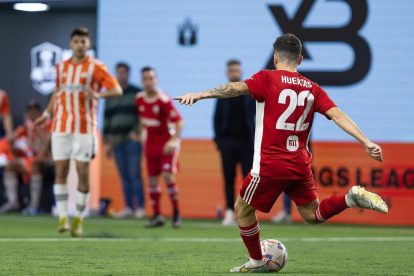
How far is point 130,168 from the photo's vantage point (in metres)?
12.1

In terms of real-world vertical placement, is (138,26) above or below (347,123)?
above

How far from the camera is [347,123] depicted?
187 inches

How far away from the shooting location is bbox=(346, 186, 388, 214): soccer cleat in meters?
4.45

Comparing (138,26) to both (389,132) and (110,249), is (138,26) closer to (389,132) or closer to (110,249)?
(389,132)

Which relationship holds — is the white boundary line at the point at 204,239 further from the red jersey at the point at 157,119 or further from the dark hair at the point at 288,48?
the dark hair at the point at 288,48

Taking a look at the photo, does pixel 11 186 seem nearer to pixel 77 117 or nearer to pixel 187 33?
pixel 187 33

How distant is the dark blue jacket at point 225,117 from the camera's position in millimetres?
10280

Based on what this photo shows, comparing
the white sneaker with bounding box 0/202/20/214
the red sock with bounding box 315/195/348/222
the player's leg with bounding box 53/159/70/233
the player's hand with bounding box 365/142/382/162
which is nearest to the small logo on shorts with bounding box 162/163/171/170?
the player's leg with bounding box 53/159/70/233

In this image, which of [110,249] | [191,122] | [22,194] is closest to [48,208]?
[22,194]

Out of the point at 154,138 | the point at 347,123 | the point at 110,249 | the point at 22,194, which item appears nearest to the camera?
the point at 347,123

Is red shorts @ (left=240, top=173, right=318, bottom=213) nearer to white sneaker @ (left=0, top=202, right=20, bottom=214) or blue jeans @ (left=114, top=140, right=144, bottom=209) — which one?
blue jeans @ (left=114, top=140, right=144, bottom=209)

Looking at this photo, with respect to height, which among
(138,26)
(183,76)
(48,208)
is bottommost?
(48,208)

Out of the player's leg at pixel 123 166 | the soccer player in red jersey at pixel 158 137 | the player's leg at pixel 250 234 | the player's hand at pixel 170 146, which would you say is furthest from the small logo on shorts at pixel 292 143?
the player's leg at pixel 123 166

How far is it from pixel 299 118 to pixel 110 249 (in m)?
2.42
